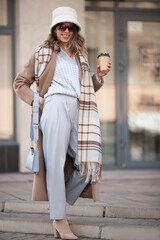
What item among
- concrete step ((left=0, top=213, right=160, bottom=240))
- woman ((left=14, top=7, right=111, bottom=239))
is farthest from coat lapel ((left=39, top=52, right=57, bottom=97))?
concrete step ((left=0, top=213, right=160, bottom=240))

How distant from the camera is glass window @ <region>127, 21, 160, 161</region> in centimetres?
880

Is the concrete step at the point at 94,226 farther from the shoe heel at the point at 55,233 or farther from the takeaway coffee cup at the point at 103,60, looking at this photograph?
the takeaway coffee cup at the point at 103,60

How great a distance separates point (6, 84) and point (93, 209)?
12.9 feet

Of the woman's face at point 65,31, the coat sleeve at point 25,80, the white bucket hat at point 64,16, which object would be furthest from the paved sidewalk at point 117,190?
the white bucket hat at point 64,16

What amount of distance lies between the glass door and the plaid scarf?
14.4 feet

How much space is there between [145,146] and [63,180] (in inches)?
188

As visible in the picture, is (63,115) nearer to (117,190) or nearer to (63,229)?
(63,229)

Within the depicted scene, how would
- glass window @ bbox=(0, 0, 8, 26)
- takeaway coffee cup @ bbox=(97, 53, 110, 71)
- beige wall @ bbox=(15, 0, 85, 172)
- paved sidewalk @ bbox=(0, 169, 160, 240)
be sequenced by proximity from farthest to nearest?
1. glass window @ bbox=(0, 0, 8, 26)
2. beige wall @ bbox=(15, 0, 85, 172)
3. paved sidewalk @ bbox=(0, 169, 160, 240)
4. takeaway coffee cup @ bbox=(97, 53, 110, 71)

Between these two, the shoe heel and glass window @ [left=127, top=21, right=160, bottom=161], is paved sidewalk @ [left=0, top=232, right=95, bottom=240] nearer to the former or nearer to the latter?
the shoe heel

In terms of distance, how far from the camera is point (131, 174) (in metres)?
8.07

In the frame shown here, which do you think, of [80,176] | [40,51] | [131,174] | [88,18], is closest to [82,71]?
[40,51]

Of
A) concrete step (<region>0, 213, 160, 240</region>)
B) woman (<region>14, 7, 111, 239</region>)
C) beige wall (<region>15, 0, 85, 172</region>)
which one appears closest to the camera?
woman (<region>14, 7, 111, 239</region>)

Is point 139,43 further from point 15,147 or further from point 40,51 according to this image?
point 40,51

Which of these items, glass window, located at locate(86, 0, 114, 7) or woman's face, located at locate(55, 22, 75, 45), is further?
glass window, located at locate(86, 0, 114, 7)
